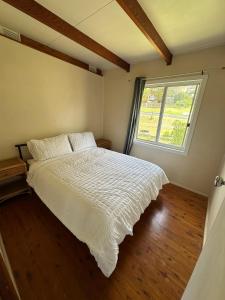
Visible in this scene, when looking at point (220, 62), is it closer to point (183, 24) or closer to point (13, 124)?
point (183, 24)

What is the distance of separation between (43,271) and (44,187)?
83cm

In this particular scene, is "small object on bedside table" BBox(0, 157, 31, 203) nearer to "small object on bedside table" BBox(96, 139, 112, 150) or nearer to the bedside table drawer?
the bedside table drawer

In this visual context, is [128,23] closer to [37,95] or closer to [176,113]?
[176,113]

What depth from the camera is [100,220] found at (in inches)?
44.8

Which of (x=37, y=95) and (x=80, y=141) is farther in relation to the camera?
(x=80, y=141)

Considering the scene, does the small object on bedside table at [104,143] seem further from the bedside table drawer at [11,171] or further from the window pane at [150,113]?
the bedside table drawer at [11,171]

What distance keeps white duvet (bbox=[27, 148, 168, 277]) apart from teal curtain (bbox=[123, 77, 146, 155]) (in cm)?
94

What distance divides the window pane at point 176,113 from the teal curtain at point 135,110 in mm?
556

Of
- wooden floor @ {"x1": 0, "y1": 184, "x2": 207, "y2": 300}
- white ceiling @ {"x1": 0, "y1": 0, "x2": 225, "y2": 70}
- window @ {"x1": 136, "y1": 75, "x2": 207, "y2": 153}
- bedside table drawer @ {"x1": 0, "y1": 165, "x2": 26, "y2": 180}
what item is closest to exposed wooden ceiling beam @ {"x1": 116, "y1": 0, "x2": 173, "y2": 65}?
white ceiling @ {"x1": 0, "y1": 0, "x2": 225, "y2": 70}

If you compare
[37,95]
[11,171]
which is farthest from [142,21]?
[11,171]

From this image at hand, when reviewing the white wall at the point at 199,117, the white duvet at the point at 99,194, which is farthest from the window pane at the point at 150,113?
the white duvet at the point at 99,194

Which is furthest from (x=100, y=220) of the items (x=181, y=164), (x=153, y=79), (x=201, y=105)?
(x=153, y=79)

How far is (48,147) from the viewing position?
2.25 metres

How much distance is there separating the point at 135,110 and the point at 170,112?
725 millimetres
